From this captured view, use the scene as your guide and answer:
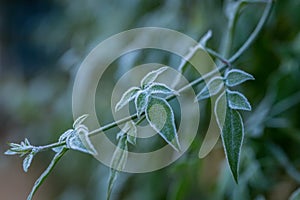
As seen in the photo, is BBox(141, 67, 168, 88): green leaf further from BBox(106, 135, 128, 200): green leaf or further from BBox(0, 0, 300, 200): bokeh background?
BBox(0, 0, 300, 200): bokeh background

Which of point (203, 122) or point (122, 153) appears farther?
point (203, 122)

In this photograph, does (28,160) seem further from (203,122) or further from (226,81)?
(203,122)

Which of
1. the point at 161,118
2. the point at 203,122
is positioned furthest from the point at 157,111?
the point at 203,122

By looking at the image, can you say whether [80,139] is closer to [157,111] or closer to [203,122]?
[157,111]

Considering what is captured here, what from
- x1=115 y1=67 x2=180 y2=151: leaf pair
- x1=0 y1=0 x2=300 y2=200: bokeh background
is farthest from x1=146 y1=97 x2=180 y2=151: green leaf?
x1=0 y1=0 x2=300 y2=200: bokeh background

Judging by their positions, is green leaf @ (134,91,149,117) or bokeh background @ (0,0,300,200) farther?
bokeh background @ (0,0,300,200)

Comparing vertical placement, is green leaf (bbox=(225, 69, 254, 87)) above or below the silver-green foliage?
above
